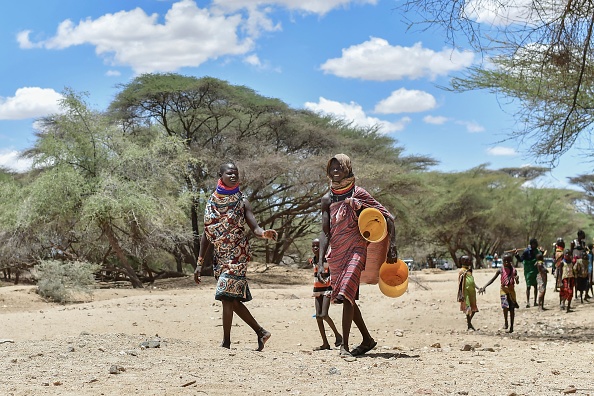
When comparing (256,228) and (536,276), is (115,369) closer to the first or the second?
(256,228)

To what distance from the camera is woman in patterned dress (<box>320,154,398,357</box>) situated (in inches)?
268

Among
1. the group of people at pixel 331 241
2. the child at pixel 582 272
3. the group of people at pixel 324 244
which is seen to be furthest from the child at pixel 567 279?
the group of people at pixel 331 241

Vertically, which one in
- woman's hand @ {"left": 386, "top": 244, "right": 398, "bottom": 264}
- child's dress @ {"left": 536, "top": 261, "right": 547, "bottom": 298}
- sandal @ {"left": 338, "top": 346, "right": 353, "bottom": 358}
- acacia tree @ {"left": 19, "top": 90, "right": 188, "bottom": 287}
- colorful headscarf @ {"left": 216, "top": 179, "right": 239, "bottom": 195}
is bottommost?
sandal @ {"left": 338, "top": 346, "right": 353, "bottom": 358}

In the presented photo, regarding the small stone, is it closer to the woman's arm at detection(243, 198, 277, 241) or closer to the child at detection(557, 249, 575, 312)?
the woman's arm at detection(243, 198, 277, 241)

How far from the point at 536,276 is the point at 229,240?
893cm

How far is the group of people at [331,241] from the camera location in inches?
269

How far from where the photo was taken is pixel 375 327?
41.6ft

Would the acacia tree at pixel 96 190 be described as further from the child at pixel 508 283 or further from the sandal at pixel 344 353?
the sandal at pixel 344 353

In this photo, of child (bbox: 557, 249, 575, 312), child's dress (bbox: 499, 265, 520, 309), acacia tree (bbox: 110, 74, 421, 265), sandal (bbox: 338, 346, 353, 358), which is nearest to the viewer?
sandal (bbox: 338, 346, 353, 358)

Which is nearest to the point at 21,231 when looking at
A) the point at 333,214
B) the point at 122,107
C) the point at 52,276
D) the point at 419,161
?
the point at 52,276

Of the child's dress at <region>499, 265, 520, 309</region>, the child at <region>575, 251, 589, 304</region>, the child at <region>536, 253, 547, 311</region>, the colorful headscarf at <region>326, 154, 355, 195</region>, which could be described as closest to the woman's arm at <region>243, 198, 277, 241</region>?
the colorful headscarf at <region>326, 154, 355, 195</region>

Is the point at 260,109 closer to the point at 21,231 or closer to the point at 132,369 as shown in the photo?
the point at 21,231

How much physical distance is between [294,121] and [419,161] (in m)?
12.2

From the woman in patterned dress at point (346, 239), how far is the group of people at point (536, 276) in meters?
4.92
